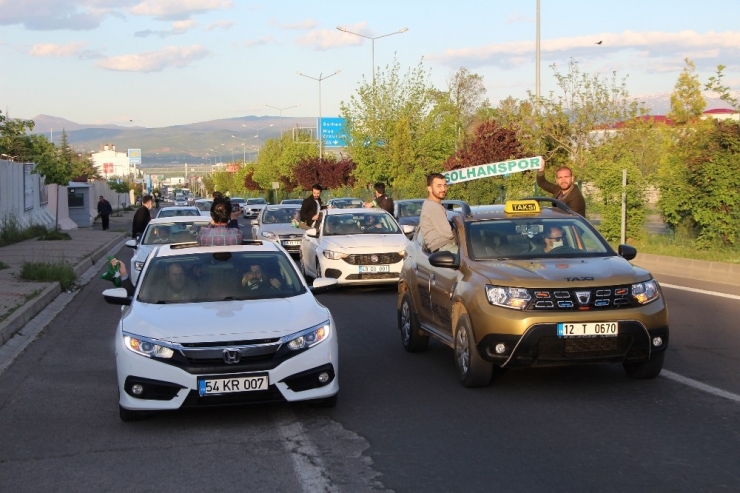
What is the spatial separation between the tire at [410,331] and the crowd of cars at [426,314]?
1.4 inches

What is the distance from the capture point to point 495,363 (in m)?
8.07

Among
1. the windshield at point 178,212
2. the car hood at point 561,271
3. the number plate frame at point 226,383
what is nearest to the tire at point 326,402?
the number plate frame at point 226,383

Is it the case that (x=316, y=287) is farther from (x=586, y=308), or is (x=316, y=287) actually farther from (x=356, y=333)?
(x=356, y=333)

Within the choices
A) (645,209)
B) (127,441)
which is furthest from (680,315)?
(645,209)

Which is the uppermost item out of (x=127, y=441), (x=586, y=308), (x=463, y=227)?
(x=463, y=227)

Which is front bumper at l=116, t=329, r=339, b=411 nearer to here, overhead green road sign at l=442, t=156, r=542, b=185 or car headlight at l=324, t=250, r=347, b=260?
car headlight at l=324, t=250, r=347, b=260

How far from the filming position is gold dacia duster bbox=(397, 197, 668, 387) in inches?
312

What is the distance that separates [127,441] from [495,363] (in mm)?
2954

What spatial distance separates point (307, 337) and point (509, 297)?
1.72 m

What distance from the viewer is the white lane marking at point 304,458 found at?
5.82m

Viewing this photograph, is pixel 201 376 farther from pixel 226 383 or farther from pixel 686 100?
pixel 686 100

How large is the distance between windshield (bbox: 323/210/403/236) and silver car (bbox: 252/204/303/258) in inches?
203

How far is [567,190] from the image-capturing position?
531 inches

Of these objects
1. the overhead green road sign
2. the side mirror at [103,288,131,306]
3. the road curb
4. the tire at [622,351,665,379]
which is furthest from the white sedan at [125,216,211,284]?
the tire at [622,351,665,379]
